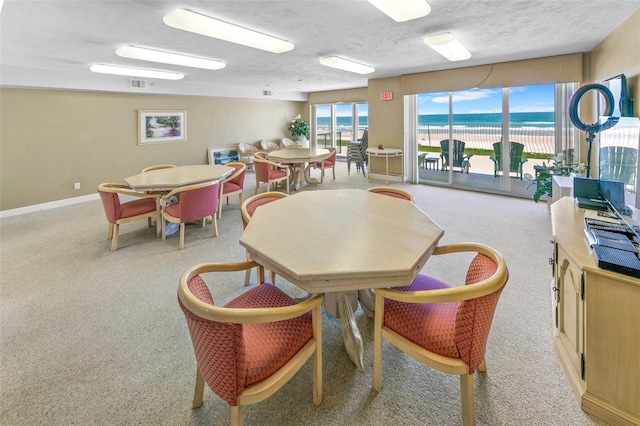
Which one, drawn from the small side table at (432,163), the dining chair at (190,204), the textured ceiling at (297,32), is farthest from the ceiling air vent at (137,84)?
the small side table at (432,163)

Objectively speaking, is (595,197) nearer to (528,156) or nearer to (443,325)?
(443,325)

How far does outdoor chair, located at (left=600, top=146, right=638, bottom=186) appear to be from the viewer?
1.99 m

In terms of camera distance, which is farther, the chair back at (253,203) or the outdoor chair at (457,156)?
the outdoor chair at (457,156)

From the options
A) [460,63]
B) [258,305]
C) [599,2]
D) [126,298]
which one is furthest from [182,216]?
[460,63]

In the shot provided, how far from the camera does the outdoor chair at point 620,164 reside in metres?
1.99

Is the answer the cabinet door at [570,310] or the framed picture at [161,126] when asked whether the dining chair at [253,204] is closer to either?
the cabinet door at [570,310]

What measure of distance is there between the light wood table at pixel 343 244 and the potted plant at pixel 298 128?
8363 millimetres

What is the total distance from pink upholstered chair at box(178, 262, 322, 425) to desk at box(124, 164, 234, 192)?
2950mm

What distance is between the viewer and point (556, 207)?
2330mm

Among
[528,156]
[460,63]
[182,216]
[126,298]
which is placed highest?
[460,63]

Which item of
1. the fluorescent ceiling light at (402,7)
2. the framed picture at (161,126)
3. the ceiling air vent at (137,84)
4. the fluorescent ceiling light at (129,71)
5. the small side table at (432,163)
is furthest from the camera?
the small side table at (432,163)

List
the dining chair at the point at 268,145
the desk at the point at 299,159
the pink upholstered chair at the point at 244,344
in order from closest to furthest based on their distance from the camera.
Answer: the pink upholstered chair at the point at 244,344 → the desk at the point at 299,159 → the dining chair at the point at 268,145

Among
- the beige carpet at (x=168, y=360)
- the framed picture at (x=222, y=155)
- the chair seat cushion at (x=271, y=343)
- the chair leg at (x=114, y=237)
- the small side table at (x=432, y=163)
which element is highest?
the framed picture at (x=222, y=155)

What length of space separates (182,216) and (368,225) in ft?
8.77
